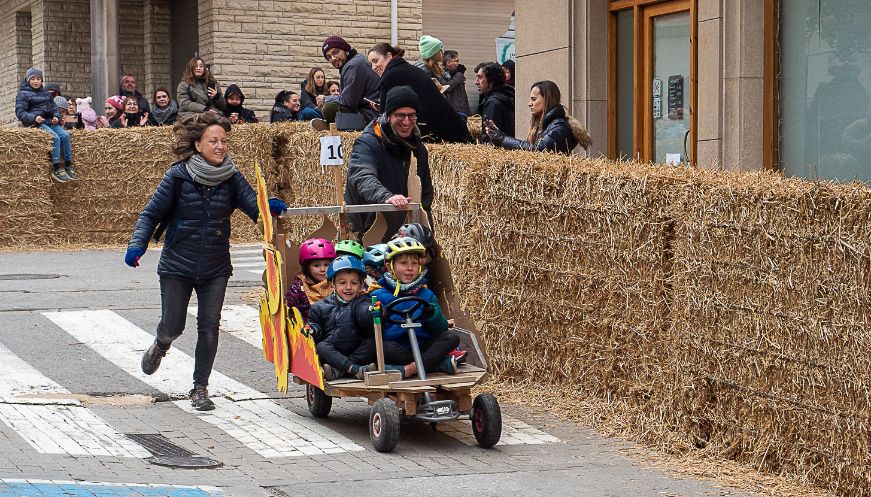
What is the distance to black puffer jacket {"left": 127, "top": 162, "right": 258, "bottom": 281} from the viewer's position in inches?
371

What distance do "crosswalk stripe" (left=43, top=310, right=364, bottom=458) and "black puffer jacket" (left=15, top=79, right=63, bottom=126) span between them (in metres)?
8.12

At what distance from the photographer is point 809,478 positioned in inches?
285

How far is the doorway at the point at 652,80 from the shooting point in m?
14.1

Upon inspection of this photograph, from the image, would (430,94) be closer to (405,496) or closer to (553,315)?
(553,315)

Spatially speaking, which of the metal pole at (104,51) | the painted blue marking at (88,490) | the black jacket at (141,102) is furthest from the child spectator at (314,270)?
the metal pole at (104,51)

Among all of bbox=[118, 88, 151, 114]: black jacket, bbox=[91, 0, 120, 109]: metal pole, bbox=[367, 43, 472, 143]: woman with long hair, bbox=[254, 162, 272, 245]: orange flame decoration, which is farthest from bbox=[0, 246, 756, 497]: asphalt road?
bbox=[91, 0, 120, 109]: metal pole

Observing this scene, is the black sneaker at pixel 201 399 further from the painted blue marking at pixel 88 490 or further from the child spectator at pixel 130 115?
the child spectator at pixel 130 115

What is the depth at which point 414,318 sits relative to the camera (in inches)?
333

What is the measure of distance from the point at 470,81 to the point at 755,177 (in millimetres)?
24944

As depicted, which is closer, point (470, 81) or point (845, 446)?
point (845, 446)

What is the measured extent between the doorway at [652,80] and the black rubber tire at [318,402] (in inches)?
231

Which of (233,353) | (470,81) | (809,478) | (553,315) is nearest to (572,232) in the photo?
(553,315)

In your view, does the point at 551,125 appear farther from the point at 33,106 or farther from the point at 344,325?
the point at 33,106

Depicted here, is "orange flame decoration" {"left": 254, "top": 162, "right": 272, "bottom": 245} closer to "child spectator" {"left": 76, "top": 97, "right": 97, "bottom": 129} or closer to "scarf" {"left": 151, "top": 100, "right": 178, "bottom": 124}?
"scarf" {"left": 151, "top": 100, "right": 178, "bottom": 124}
